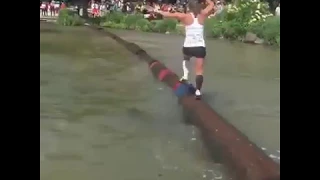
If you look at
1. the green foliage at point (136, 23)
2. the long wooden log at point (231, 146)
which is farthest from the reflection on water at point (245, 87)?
the green foliage at point (136, 23)

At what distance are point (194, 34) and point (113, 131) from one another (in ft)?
6.57

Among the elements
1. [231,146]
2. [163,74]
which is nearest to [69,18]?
[163,74]

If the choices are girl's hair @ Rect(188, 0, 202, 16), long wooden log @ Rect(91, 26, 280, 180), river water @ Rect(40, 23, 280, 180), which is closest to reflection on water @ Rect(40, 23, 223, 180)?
river water @ Rect(40, 23, 280, 180)

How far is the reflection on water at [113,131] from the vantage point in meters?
5.77

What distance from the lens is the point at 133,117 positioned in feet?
26.3

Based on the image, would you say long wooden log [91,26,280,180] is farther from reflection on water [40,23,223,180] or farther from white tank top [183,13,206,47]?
white tank top [183,13,206,47]

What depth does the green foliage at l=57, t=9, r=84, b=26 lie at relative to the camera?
32.1m

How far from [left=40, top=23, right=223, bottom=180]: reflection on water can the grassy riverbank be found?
1035 cm

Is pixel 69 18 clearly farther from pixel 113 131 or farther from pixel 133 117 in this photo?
pixel 113 131
